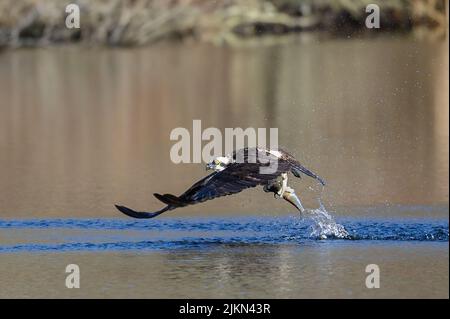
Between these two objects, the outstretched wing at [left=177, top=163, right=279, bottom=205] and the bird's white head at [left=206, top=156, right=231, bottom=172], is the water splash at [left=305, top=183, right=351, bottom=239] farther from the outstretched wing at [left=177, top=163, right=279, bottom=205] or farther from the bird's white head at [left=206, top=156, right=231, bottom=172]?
the bird's white head at [left=206, top=156, right=231, bottom=172]

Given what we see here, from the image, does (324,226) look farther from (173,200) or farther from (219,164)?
(173,200)

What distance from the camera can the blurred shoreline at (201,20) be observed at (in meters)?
25.9

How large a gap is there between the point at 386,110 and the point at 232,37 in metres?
10.1

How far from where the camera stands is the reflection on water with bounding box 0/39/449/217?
520 inches

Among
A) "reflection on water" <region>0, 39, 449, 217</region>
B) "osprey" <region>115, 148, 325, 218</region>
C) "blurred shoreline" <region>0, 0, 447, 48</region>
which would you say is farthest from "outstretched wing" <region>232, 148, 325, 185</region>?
"blurred shoreline" <region>0, 0, 447, 48</region>

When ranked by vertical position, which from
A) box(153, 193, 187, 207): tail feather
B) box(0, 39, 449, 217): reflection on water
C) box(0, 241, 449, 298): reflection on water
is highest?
box(0, 39, 449, 217): reflection on water

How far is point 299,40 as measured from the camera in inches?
1123

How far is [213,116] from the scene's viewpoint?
62.4 ft

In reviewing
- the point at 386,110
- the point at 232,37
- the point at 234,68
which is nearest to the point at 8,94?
the point at 234,68

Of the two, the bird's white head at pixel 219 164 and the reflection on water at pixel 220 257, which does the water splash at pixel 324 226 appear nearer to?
the reflection on water at pixel 220 257

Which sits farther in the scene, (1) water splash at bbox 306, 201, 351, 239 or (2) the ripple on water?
(1) water splash at bbox 306, 201, 351, 239

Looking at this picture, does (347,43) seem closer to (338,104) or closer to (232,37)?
(232,37)

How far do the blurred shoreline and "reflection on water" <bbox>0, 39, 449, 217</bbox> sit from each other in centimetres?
41

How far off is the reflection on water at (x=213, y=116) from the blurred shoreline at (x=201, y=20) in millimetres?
409
